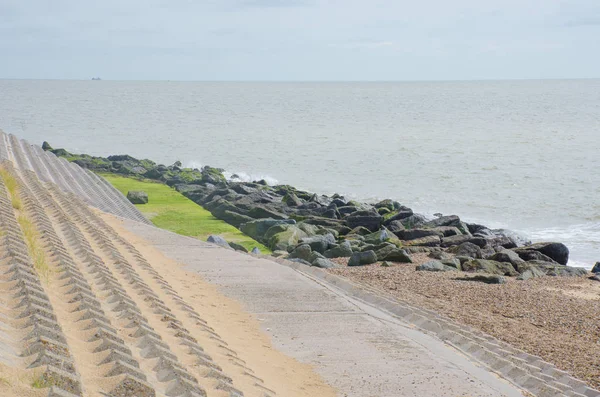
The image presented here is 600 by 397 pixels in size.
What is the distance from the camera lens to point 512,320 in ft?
39.9

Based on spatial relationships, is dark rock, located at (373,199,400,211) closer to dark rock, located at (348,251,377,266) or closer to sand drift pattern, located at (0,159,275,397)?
dark rock, located at (348,251,377,266)

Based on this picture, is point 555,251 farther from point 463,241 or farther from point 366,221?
point 366,221

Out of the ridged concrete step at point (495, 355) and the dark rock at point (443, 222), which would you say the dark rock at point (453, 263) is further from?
the dark rock at point (443, 222)

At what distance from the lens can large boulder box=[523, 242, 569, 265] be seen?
1939 centimetres

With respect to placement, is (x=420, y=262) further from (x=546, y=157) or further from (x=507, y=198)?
(x=546, y=157)

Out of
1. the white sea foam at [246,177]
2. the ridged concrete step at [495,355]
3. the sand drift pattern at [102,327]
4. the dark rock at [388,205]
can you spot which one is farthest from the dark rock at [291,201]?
the sand drift pattern at [102,327]

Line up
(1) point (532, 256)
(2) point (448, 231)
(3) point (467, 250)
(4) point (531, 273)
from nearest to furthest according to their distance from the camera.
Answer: (4) point (531, 273) < (3) point (467, 250) < (1) point (532, 256) < (2) point (448, 231)

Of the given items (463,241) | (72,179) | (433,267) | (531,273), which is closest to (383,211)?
(463,241)

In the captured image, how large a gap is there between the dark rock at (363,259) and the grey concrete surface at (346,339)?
486cm

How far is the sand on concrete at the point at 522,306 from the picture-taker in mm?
10414

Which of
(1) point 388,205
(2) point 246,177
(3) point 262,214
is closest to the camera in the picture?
(3) point 262,214

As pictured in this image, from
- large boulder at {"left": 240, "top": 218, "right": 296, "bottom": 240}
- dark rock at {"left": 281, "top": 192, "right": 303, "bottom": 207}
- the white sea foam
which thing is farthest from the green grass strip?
the white sea foam

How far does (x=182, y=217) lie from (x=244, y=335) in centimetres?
1361

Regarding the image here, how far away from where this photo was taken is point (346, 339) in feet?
26.6
